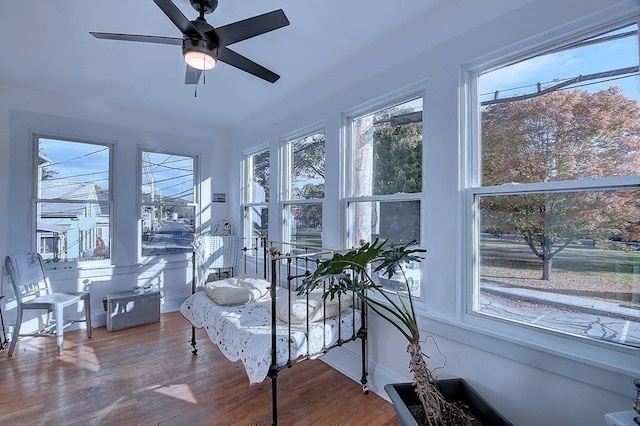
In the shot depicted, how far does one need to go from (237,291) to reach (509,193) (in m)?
2.10

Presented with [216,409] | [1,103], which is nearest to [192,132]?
[1,103]

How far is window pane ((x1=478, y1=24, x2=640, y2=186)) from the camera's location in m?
1.28

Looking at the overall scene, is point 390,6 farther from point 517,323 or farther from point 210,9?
point 517,323

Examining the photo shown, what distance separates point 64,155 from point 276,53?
9.40 feet

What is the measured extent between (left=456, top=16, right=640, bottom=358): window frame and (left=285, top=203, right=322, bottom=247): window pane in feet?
4.77

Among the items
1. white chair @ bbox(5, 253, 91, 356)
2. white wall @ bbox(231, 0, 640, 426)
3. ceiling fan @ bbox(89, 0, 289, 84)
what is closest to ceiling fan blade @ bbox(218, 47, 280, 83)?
ceiling fan @ bbox(89, 0, 289, 84)

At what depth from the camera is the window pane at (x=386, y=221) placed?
2.08 meters

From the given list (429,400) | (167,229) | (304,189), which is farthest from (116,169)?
(429,400)

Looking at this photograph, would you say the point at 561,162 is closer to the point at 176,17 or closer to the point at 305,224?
the point at 176,17

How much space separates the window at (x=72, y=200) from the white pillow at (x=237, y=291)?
6.61 feet

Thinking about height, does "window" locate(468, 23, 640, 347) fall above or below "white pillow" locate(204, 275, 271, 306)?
above

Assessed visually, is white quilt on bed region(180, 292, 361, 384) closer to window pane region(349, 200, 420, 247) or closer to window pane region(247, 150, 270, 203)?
window pane region(349, 200, 420, 247)

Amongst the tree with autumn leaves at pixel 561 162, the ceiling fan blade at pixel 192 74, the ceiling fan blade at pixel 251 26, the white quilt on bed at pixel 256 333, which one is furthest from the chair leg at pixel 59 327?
the tree with autumn leaves at pixel 561 162

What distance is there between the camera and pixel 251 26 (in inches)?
61.1
